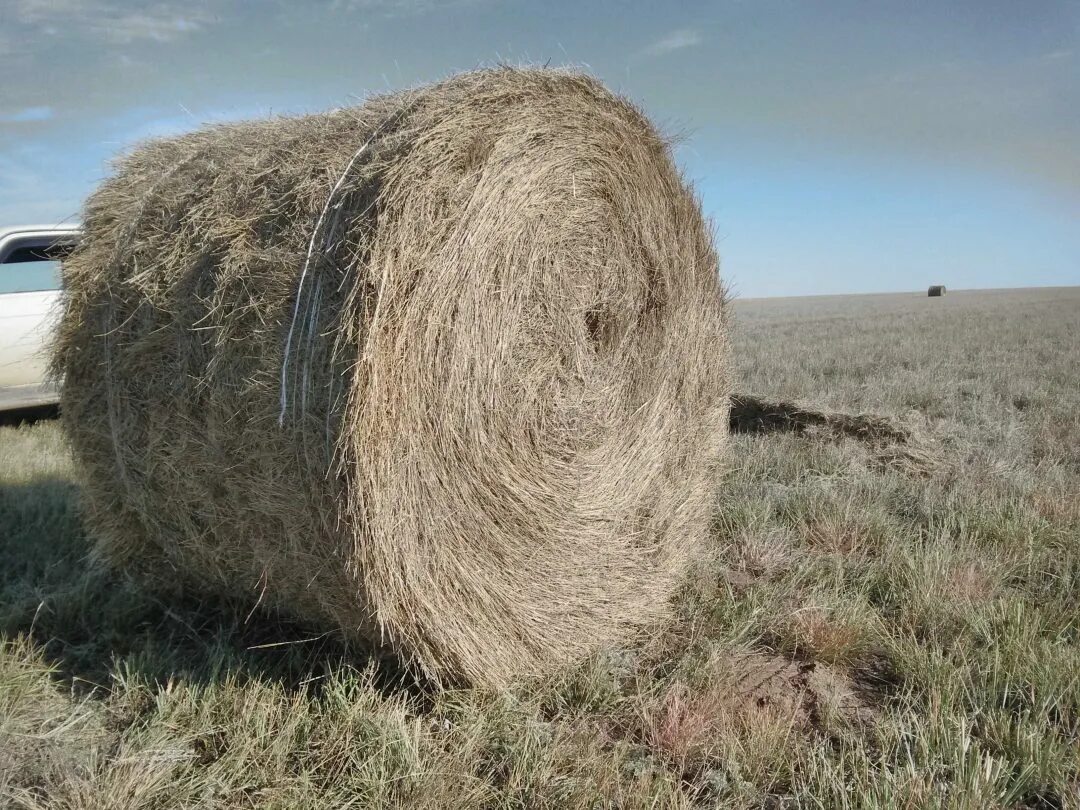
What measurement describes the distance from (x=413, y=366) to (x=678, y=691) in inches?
65.7

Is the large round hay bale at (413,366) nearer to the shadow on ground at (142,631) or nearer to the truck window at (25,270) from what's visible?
the shadow on ground at (142,631)

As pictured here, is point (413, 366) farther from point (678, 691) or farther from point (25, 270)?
point (25, 270)

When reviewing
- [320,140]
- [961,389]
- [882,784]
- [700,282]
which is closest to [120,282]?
[320,140]

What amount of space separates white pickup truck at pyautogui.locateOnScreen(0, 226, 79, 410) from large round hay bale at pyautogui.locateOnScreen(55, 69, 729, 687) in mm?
4611

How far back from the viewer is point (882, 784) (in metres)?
2.91

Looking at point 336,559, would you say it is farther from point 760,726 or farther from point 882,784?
point 882,784

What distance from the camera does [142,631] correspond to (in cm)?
424

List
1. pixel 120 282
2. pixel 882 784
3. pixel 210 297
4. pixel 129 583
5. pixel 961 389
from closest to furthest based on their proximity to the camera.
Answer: pixel 882 784, pixel 210 297, pixel 120 282, pixel 129 583, pixel 961 389

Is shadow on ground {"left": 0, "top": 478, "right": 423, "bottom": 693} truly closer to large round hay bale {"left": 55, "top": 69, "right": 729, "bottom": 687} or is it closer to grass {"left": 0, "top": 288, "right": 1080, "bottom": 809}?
grass {"left": 0, "top": 288, "right": 1080, "bottom": 809}

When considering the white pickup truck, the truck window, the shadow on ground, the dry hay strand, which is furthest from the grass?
the truck window

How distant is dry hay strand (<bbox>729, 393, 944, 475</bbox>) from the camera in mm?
6719

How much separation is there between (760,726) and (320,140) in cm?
280

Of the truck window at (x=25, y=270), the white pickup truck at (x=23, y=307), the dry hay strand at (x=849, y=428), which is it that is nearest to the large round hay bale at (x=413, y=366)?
the dry hay strand at (x=849, y=428)

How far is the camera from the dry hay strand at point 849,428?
6.72 meters
